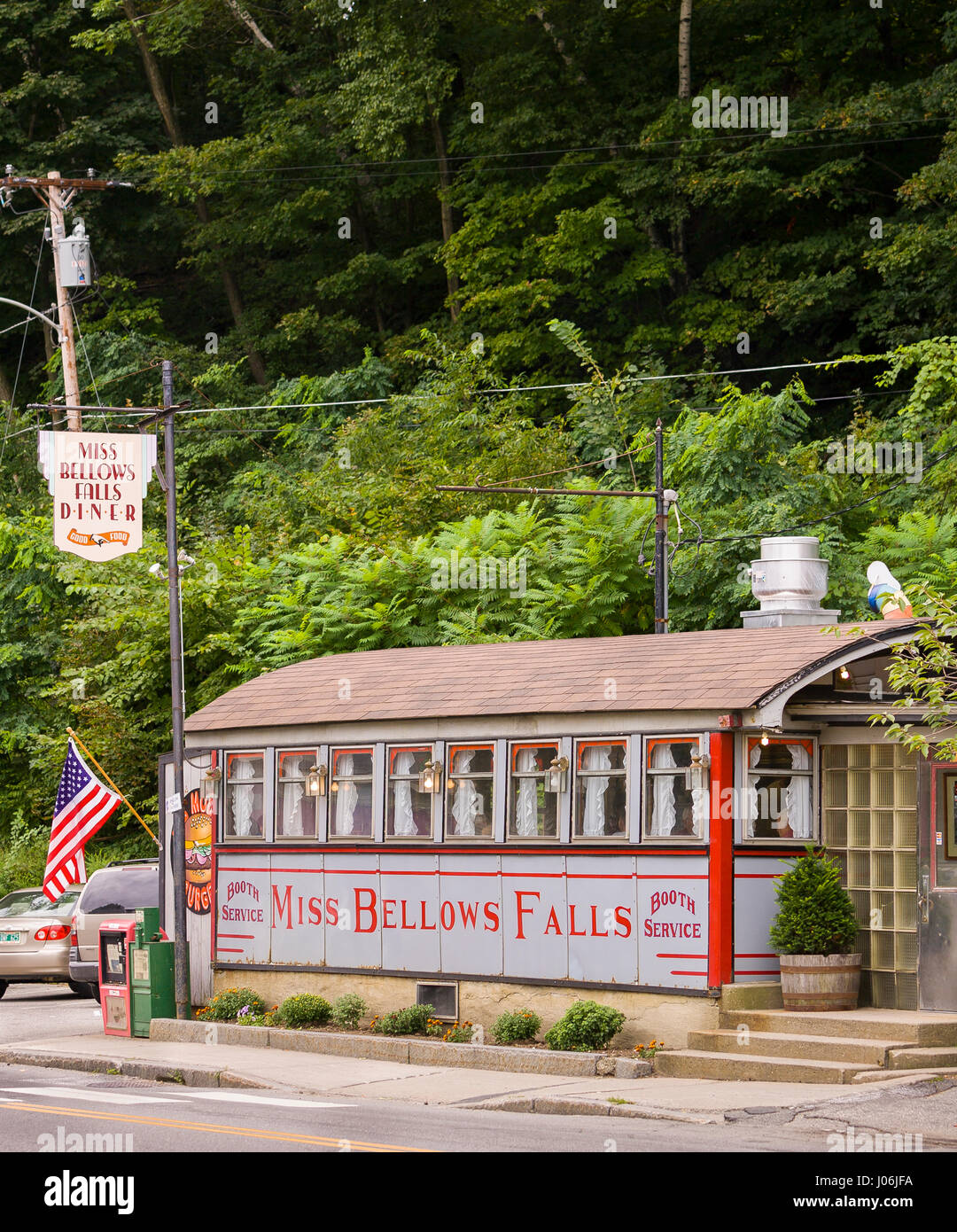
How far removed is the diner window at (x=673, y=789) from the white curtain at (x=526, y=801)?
4.42ft

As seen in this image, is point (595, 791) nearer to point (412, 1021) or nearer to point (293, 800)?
point (412, 1021)

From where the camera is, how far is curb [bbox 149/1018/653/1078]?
14.7m

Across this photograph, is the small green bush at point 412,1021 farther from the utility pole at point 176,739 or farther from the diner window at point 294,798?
the utility pole at point 176,739

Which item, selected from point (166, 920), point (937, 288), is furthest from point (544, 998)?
point (937, 288)

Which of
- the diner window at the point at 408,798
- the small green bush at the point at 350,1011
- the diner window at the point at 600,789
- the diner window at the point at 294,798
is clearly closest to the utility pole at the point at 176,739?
the diner window at the point at 294,798

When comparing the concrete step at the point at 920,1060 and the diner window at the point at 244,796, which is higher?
the diner window at the point at 244,796

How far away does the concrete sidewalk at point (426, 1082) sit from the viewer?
498 inches

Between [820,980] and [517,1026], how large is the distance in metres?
2.90

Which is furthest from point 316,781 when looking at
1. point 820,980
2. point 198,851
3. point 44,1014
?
point 44,1014

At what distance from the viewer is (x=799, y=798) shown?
1550 cm

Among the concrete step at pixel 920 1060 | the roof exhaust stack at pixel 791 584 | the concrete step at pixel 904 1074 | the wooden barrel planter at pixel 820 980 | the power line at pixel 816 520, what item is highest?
the power line at pixel 816 520

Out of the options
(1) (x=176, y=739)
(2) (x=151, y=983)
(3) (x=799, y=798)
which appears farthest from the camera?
(1) (x=176, y=739)

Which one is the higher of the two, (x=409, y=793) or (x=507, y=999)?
(x=409, y=793)

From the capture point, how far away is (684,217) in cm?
4047
